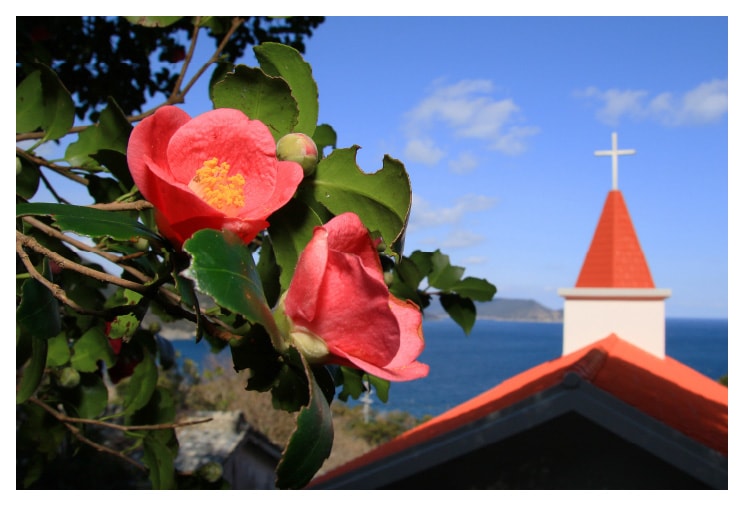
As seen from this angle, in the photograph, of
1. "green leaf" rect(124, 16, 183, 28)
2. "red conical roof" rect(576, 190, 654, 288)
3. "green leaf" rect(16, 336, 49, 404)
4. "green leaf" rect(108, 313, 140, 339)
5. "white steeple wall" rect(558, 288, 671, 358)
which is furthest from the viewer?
"red conical roof" rect(576, 190, 654, 288)

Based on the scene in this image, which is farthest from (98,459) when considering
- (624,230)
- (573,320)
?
(624,230)

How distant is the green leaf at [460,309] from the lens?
209cm

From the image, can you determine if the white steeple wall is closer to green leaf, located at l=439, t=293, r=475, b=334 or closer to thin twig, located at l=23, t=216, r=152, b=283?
green leaf, located at l=439, t=293, r=475, b=334

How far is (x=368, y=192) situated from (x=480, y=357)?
6029cm

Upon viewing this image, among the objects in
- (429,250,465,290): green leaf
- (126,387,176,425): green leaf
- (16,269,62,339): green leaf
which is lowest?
(126,387,176,425): green leaf

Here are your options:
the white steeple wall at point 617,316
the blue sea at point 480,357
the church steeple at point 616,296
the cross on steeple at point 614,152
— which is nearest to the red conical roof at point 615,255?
the church steeple at point 616,296

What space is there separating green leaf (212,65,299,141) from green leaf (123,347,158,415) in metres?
1.75

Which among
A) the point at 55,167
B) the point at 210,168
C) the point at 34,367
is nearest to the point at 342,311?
the point at 210,168

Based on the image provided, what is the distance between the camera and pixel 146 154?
719 millimetres

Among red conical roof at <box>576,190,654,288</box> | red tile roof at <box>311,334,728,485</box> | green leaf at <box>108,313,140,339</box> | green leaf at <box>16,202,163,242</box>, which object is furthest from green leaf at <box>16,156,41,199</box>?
red conical roof at <box>576,190,654,288</box>

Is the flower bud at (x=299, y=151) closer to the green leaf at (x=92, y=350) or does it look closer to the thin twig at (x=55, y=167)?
the thin twig at (x=55, y=167)

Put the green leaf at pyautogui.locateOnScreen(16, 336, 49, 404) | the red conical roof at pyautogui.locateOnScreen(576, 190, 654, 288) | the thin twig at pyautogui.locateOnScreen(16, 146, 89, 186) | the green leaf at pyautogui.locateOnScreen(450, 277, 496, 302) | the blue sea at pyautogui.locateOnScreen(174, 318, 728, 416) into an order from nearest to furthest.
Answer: the green leaf at pyautogui.locateOnScreen(16, 336, 49, 404) → the thin twig at pyautogui.locateOnScreen(16, 146, 89, 186) → the green leaf at pyautogui.locateOnScreen(450, 277, 496, 302) → the red conical roof at pyautogui.locateOnScreen(576, 190, 654, 288) → the blue sea at pyautogui.locateOnScreen(174, 318, 728, 416)

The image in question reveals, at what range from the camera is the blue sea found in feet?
107

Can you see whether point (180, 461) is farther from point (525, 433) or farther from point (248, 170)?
point (248, 170)
